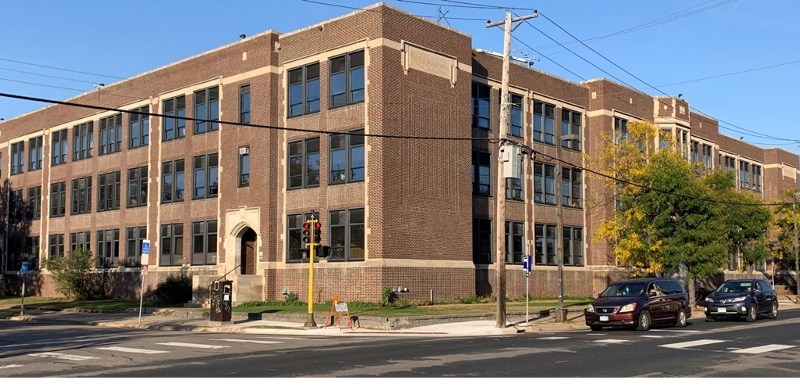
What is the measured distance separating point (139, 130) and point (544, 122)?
79.6 feet

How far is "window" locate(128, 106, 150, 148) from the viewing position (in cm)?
4944

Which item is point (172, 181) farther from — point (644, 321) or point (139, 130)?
point (644, 321)

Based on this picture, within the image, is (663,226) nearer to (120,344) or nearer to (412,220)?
(412,220)

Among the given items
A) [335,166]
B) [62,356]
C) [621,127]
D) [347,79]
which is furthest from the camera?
[621,127]

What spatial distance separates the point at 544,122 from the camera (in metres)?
48.5

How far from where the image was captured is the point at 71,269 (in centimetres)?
5016

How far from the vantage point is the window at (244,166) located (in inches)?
1652

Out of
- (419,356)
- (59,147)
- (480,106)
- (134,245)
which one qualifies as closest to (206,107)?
(134,245)

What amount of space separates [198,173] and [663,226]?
80.9ft

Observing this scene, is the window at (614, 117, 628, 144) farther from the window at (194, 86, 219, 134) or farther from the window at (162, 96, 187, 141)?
the window at (162, 96, 187, 141)

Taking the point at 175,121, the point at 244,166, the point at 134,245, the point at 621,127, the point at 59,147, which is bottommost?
the point at 134,245

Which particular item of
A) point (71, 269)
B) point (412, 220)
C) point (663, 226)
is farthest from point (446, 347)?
point (71, 269)

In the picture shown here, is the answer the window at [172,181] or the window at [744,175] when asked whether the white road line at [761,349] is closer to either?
the window at [172,181]

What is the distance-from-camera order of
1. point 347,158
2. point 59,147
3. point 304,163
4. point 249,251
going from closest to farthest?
point 347,158 < point 304,163 < point 249,251 < point 59,147
